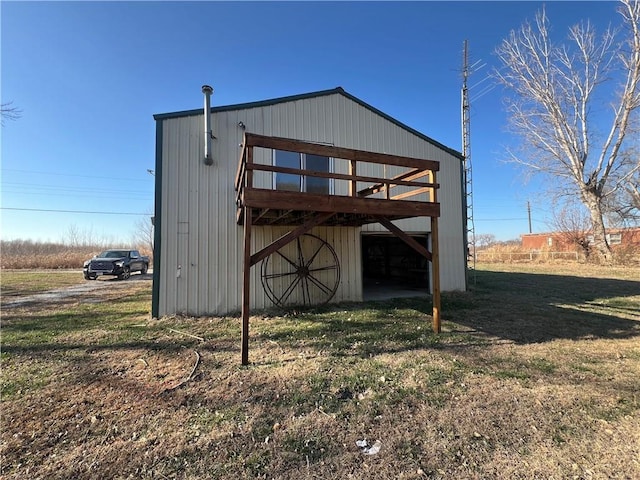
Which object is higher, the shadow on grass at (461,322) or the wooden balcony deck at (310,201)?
the wooden balcony deck at (310,201)

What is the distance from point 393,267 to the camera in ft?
47.6

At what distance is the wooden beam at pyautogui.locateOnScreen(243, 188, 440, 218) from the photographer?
4309 millimetres

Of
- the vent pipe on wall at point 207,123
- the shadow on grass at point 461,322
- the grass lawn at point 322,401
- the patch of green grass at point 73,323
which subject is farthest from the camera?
the vent pipe on wall at point 207,123

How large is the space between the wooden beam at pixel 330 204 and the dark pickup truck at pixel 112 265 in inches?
598

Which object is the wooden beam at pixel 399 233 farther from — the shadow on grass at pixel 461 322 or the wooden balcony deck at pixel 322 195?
the shadow on grass at pixel 461 322

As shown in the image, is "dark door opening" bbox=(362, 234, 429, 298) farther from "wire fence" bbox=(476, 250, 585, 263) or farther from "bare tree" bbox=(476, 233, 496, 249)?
"bare tree" bbox=(476, 233, 496, 249)

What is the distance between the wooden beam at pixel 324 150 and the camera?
4312 millimetres

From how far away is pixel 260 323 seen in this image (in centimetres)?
621

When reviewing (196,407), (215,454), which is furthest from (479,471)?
(196,407)

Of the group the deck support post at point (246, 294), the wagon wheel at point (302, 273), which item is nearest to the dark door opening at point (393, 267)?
the wagon wheel at point (302, 273)

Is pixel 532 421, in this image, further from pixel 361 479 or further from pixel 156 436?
pixel 156 436

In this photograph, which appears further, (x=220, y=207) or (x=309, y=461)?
(x=220, y=207)

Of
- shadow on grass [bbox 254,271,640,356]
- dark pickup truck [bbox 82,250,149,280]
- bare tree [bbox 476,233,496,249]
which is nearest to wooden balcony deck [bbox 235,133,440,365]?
shadow on grass [bbox 254,271,640,356]

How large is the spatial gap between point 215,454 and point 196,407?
81 cm
